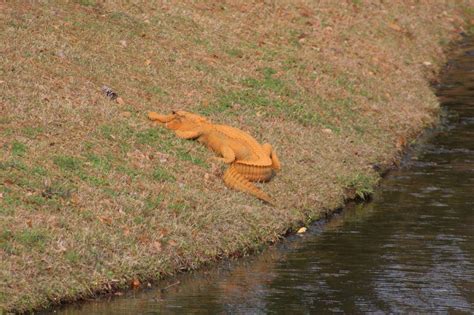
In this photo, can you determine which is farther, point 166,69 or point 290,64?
point 290,64

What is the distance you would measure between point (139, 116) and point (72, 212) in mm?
3818

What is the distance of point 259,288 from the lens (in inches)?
462

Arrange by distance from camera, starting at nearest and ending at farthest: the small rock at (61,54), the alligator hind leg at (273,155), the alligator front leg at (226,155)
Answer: the alligator front leg at (226,155)
the alligator hind leg at (273,155)
the small rock at (61,54)

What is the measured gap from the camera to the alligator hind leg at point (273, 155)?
49.9 feet

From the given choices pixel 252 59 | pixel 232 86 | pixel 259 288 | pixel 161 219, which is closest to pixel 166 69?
pixel 232 86

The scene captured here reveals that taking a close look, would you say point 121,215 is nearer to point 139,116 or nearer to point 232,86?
point 139,116

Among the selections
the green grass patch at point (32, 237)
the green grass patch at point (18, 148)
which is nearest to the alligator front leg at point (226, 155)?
the green grass patch at point (18, 148)

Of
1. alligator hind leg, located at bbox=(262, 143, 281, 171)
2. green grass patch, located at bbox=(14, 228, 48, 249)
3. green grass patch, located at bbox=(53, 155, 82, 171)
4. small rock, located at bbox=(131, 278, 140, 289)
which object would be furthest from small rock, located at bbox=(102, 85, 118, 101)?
small rock, located at bbox=(131, 278, 140, 289)

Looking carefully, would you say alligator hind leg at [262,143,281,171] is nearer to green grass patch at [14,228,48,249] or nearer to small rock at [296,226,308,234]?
small rock at [296,226,308,234]

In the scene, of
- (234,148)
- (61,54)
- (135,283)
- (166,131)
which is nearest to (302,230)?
(234,148)

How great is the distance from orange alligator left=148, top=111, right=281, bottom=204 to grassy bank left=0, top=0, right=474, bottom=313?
0.64ft

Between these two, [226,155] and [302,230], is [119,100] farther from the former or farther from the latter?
[302,230]

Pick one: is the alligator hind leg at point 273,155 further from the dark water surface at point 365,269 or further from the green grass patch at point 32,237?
the green grass patch at point 32,237

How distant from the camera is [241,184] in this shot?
1430 cm
